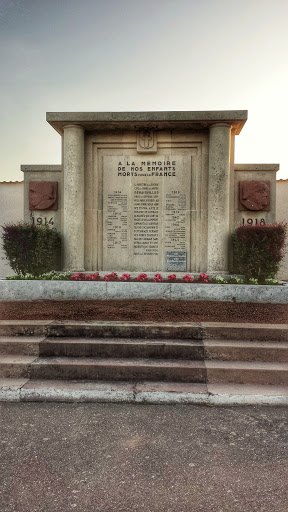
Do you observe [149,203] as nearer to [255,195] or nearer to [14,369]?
[255,195]

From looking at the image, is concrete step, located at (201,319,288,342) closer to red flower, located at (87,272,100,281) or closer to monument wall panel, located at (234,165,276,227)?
red flower, located at (87,272,100,281)

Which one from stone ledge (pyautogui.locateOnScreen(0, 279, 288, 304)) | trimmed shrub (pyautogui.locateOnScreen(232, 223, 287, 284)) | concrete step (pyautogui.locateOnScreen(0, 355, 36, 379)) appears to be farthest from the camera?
trimmed shrub (pyautogui.locateOnScreen(232, 223, 287, 284))

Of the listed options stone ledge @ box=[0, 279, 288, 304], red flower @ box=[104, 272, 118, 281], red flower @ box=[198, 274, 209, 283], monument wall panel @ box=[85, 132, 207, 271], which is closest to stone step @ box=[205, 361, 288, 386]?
stone ledge @ box=[0, 279, 288, 304]

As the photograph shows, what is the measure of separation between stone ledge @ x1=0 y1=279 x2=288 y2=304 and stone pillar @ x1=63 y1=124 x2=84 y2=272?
1.42 metres

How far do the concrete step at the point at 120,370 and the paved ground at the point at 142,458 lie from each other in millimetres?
465

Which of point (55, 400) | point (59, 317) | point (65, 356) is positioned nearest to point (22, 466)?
point (55, 400)

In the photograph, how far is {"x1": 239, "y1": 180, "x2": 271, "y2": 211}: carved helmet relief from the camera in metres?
8.02

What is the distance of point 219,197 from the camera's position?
7.78 m

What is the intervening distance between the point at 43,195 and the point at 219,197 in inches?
157

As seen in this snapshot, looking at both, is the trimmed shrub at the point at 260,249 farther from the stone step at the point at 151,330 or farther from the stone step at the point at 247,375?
the stone step at the point at 247,375

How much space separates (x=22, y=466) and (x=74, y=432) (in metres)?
0.55

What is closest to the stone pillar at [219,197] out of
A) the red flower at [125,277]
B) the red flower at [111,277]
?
the red flower at [125,277]

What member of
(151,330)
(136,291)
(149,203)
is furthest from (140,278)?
(151,330)

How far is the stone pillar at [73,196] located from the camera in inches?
313
